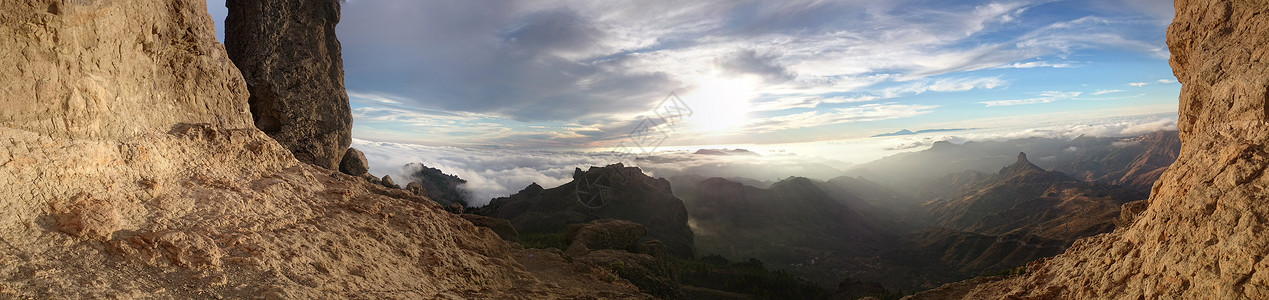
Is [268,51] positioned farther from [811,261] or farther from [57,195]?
[811,261]

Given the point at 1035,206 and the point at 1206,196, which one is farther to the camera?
the point at 1035,206

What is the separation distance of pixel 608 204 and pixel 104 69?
5659 centimetres

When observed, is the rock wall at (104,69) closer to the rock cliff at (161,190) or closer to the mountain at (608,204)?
the rock cliff at (161,190)

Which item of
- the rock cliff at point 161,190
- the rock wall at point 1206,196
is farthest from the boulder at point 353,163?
the rock wall at point 1206,196

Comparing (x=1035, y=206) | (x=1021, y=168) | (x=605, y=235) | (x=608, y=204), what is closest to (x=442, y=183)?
(x=608, y=204)

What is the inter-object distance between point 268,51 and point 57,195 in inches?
615

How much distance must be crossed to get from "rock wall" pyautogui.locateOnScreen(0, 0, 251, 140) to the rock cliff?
2cm

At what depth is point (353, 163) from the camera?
993 inches

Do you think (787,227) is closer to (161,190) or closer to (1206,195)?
(1206,195)

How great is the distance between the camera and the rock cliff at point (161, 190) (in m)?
6.45

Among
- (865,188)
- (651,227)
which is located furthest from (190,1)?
(865,188)

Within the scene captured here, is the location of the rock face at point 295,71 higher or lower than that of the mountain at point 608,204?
higher

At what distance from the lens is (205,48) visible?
39.6ft

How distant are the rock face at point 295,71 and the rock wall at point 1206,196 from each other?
24589 millimetres
